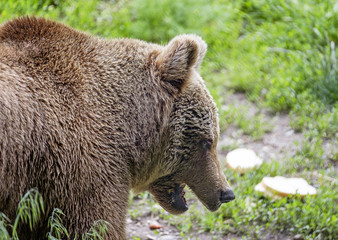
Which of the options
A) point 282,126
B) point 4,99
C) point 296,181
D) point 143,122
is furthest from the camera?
point 282,126

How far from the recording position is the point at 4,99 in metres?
3.22

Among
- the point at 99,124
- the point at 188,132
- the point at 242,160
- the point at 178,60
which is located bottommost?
the point at 242,160

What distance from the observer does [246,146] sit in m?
6.78

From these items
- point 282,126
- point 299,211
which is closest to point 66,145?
point 299,211

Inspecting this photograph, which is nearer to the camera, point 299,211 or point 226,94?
point 299,211

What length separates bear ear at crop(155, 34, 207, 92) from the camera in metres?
3.93

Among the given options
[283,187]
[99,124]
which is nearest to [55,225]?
[99,124]

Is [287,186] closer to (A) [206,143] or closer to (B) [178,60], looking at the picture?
(A) [206,143]

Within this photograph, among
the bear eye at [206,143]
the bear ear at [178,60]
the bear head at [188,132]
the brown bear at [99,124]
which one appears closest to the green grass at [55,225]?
the brown bear at [99,124]

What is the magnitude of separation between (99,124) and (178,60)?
31.5 inches

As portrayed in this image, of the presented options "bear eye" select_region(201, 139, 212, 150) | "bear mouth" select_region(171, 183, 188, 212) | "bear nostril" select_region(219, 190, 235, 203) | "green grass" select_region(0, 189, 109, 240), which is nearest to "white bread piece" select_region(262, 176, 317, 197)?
"bear nostril" select_region(219, 190, 235, 203)

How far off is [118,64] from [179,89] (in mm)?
515

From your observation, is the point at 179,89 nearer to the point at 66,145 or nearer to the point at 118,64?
the point at 118,64

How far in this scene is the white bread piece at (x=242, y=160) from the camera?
6.10m
